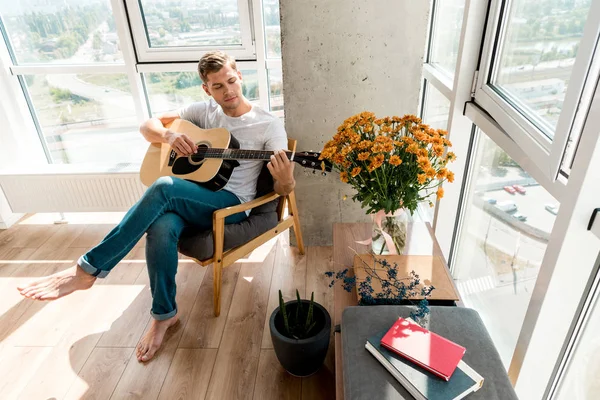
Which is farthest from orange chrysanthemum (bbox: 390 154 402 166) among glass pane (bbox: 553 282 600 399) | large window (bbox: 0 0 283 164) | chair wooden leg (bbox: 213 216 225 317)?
large window (bbox: 0 0 283 164)

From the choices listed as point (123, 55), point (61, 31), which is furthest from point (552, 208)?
point (61, 31)

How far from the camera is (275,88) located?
9.52ft

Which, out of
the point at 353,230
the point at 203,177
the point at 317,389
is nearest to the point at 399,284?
the point at 353,230

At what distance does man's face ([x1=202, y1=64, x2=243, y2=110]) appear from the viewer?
79.2 inches

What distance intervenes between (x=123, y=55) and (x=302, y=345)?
225 cm

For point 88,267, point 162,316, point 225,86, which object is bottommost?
point 162,316

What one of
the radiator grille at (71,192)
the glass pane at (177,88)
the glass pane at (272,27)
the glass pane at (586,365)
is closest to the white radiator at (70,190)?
the radiator grille at (71,192)

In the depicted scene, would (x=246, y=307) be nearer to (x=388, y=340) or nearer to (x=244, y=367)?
(x=244, y=367)

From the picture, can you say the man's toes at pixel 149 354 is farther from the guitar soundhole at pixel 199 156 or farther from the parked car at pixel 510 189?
the parked car at pixel 510 189

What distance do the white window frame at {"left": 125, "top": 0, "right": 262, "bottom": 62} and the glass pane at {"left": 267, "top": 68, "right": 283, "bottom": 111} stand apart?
17 cm

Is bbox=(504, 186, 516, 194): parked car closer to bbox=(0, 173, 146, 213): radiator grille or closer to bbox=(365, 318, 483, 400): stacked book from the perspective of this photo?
bbox=(365, 318, 483, 400): stacked book

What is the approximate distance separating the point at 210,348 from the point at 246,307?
1.00 feet

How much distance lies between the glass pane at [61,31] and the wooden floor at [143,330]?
131 centimetres

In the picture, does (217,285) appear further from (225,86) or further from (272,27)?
(272,27)
